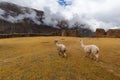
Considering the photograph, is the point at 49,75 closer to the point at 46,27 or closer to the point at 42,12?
the point at 46,27

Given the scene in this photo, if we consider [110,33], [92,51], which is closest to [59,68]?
[92,51]

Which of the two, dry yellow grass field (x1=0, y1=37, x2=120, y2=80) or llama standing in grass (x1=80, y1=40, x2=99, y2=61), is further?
llama standing in grass (x1=80, y1=40, x2=99, y2=61)

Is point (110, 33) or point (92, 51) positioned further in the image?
point (110, 33)

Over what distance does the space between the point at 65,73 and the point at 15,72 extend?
3191 mm

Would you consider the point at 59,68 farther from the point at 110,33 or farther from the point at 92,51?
the point at 110,33

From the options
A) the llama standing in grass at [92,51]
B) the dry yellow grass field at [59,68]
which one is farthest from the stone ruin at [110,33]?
the llama standing in grass at [92,51]

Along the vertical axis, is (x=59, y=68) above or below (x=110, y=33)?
below

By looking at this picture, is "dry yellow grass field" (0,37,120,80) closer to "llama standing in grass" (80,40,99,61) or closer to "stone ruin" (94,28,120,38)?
"llama standing in grass" (80,40,99,61)

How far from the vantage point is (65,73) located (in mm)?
16422

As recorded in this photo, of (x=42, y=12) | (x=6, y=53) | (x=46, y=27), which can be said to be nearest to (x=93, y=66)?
(x=6, y=53)

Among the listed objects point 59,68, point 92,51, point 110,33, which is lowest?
point 59,68

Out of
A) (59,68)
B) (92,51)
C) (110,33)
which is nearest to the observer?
(59,68)

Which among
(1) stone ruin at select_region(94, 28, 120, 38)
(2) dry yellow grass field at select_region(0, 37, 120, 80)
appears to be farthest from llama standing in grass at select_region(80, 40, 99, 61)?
(1) stone ruin at select_region(94, 28, 120, 38)

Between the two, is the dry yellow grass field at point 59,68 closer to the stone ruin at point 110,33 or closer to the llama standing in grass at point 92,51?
the llama standing in grass at point 92,51
